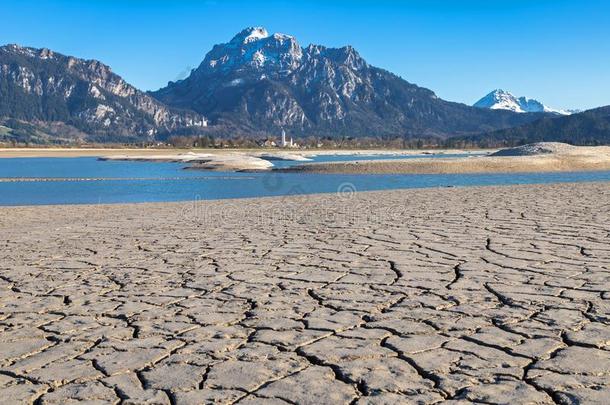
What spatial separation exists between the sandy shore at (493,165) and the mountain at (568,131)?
125534 mm

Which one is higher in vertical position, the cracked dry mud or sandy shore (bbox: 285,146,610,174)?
A: the cracked dry mud

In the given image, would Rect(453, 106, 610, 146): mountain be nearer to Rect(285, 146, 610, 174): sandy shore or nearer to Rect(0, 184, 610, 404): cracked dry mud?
Rect(285, 146, 610, 174): sandy shore

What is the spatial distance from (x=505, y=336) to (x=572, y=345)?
446 millimetres

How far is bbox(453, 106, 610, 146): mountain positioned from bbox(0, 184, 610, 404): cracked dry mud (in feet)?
545

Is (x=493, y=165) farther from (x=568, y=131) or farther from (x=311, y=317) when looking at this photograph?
(x=568, y=131)

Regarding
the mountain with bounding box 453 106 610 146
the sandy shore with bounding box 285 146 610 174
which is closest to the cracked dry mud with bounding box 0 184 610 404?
the sandy shore with bounding box 285 146 610 174

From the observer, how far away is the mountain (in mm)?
171850

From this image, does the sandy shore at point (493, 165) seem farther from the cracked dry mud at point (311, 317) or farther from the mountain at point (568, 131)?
the mountain at point (568, 131)

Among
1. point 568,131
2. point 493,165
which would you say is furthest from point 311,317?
point 568,131

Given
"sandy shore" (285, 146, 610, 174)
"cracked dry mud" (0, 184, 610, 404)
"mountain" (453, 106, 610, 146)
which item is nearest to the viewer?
"cracked dry mud" (0, 184, 610, 404)

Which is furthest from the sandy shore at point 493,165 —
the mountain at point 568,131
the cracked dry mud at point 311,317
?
the mountain at point 568,131

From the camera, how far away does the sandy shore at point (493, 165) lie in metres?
42.9

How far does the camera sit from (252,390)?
3854 millimetres

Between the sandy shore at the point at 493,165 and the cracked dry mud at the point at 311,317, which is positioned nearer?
the cracked dry mud at the point at 311,317
